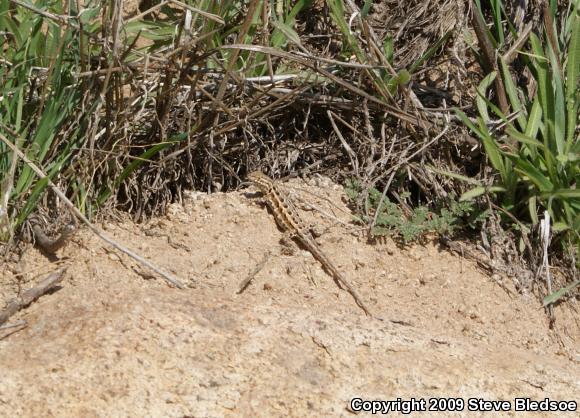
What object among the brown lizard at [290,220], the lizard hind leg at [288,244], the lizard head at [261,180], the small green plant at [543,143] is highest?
the small green plant at [543,143]

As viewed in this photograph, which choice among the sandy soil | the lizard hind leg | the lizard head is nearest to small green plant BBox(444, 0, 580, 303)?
the sandy soil

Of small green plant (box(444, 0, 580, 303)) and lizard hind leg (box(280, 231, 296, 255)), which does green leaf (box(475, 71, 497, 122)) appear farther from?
lizard hind leg (box(280, 231, 296, 255))

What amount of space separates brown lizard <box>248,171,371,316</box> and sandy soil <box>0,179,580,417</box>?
0.05m

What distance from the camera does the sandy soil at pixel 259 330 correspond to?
3830 mm

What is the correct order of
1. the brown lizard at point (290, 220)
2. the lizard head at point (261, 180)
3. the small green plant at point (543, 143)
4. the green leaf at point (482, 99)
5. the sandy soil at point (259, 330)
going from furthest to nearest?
1. the green leaf at point (482, 99)
2. the lizard head at point (261, 180)
3. the small green plant at point (543, 143)
4. the brown lizard at point (290, 220)
5. the sandy soil at point (259, 330)

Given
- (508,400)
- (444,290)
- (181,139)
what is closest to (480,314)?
(444,290)

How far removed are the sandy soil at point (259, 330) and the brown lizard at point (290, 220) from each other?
0.16 feet

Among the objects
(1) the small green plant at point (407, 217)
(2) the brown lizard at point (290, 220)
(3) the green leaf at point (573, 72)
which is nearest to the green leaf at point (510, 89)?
(3) the green leaf at point (573, 72)

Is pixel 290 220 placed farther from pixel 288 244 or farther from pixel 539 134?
pixel 539 134

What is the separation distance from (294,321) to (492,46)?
2384 millimetres

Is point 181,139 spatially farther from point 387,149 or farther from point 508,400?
point 508,400

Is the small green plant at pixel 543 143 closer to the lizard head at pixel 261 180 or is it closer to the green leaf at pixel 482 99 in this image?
the green leaf at pixel 482 99

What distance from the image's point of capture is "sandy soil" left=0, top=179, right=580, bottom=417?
3830 millimetres

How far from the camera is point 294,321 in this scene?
169 inches
